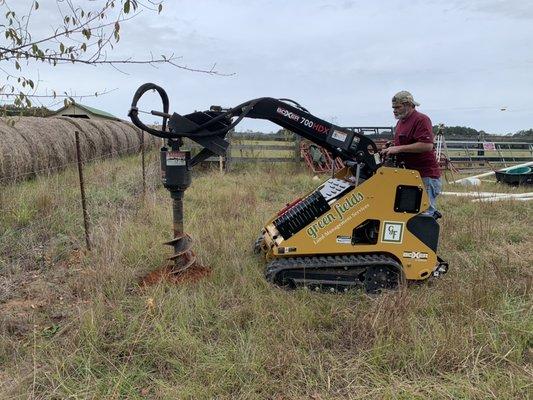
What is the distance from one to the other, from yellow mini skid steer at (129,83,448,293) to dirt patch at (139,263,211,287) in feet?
0.39

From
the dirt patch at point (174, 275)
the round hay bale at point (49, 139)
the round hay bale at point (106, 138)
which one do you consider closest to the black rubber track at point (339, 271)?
the dirt patch at point (174, 275)

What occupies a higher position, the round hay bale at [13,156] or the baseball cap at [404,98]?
the baseball cap at [404,98]

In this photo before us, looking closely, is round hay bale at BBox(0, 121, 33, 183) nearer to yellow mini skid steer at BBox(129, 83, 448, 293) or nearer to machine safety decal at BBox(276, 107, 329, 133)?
yellow mini skid steer at BBox(129, 83, 448, 293)

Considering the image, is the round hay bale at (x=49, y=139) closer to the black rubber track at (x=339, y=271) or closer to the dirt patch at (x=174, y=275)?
the dirt patch at (x=174, y=275)

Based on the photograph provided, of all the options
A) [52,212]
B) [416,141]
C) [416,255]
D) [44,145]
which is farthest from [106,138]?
[416,255]

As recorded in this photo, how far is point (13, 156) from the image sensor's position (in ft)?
31.3

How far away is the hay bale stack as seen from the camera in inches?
374

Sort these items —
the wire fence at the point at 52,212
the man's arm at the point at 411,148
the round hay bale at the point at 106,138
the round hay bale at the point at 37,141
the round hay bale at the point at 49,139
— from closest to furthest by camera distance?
1. the man's arm at the point at 411,148
2. the wire fence at the point at 52,212
3. the round hay bale at the point at 37,141
4. the round hay bale at the point at 49,139
5. the round hay bale at the point at 106,138

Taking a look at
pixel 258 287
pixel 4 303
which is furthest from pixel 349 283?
pixel 4 303

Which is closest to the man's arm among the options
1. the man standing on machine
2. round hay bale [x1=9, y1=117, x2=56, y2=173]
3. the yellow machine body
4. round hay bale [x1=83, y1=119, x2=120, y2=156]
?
the man standing on machine

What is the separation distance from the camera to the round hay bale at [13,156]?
9227 mm

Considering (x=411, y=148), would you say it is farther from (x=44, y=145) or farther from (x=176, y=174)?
(x=44, y=145)

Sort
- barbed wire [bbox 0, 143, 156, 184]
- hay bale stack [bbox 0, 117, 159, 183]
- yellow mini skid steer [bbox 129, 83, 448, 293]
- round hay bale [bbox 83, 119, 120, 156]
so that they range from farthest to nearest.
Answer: round hay bale [bbox 83, 119, 120, 156] < hay bale stack [bbox 0, 117, 159, 183] < barbed wire [bbox 0, 143, 156, 184] < yellow mini skid steer [bbox 129, 83, 448, 293]

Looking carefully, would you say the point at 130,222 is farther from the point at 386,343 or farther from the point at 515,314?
the point at 515,314
